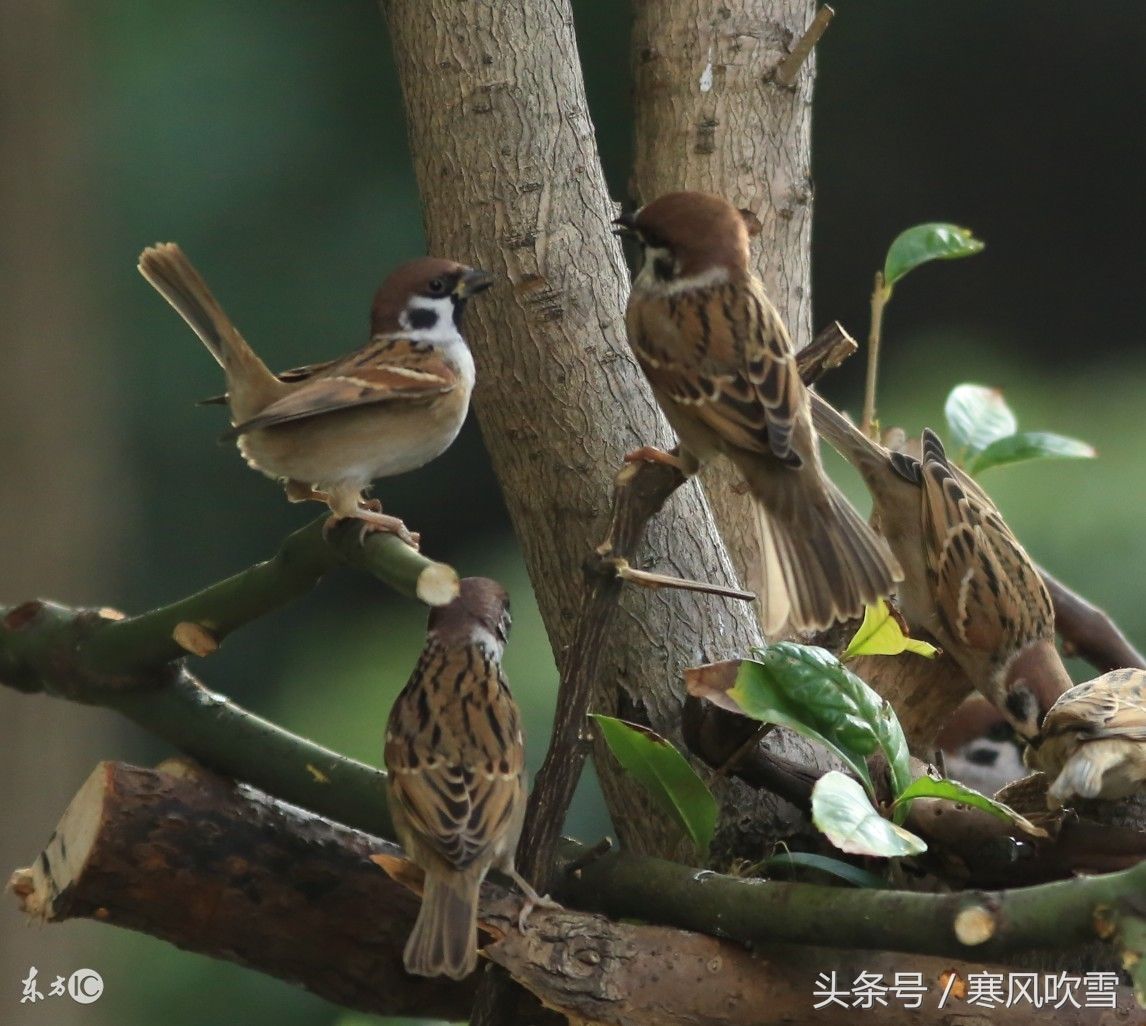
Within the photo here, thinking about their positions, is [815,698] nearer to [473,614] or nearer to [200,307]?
[473,614]

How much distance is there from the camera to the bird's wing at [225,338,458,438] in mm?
1495

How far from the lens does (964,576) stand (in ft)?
7.00

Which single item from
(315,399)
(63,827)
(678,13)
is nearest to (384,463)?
(315,399)

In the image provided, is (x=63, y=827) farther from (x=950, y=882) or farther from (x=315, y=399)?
(x=950, y=882)

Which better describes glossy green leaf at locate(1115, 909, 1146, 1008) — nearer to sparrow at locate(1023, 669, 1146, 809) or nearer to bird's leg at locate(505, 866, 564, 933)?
sparrow at locate(1023, 669, 1146, 809)

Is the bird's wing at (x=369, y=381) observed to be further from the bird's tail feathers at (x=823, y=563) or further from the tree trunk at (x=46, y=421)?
the tree trunk at (x=46, y=421)

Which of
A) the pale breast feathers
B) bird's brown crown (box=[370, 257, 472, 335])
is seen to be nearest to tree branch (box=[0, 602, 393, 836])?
the pale breast feathers

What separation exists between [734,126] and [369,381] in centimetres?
82

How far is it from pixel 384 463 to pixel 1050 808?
79 centimetres

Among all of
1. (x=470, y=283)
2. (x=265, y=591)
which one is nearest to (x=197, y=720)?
(x=265, y=591)

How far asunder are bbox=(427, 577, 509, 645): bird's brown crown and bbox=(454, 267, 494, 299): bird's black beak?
0.30 meters

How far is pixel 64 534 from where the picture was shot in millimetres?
3494

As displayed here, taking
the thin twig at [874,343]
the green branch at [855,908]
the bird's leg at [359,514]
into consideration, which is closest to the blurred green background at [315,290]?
the thin twig at [874,343]

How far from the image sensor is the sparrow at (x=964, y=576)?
204cm
